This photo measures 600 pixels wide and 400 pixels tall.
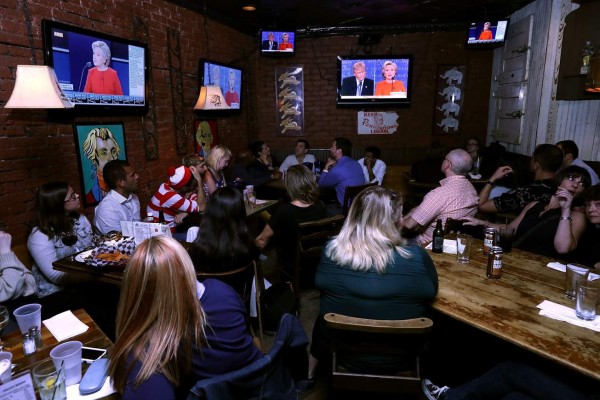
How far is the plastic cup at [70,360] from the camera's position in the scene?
138cm

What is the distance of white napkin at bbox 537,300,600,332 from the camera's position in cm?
168

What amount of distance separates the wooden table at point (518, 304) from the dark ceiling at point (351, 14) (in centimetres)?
422

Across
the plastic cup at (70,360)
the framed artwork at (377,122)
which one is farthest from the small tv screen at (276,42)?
the plastic cup at (70,360)

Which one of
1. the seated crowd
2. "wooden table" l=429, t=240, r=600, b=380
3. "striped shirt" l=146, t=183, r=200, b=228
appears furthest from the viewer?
"striped shirt" l=146, t=183, r=200, b=228

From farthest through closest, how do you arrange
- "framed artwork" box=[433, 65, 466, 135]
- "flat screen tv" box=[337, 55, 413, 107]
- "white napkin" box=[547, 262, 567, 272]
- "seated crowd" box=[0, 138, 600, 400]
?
"framed artwork" box=[433, 65, 466, 135], "flat screen tv" box=[337, 55, 413, 107], "white napkin" box=[547, 262, 567, 272], "seated crowd" box=[0, 138, 600, 400]

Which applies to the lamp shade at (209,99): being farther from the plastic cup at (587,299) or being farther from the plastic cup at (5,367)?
the plastic cup at (587,299)

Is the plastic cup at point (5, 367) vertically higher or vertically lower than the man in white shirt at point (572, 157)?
lower

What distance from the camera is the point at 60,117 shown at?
318cm

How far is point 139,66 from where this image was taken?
157 inches

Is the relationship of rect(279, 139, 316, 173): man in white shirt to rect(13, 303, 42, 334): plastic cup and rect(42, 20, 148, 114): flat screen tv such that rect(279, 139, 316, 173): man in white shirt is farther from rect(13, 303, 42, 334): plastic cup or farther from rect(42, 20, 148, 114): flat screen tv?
rect(13, 303, 42, 334): plastic cup

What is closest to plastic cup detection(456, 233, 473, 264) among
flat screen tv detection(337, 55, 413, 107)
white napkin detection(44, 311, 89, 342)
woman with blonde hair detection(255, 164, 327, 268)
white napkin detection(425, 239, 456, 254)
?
white napkin detection(425, 239, 456, 254)

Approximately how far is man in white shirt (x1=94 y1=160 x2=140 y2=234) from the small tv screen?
3516 millimetres

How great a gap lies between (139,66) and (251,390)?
3686mm

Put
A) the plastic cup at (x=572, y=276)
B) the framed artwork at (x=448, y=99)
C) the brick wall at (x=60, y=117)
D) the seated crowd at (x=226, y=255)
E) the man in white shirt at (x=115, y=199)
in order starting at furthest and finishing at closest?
the framed artwork at (x=448, y=99), the man in white shirt at (x=115, y=199), the brick wall at (x=60, y=117), the plastic cup at (x=572, y=276), the seated crowd at (x=226, y=255)
